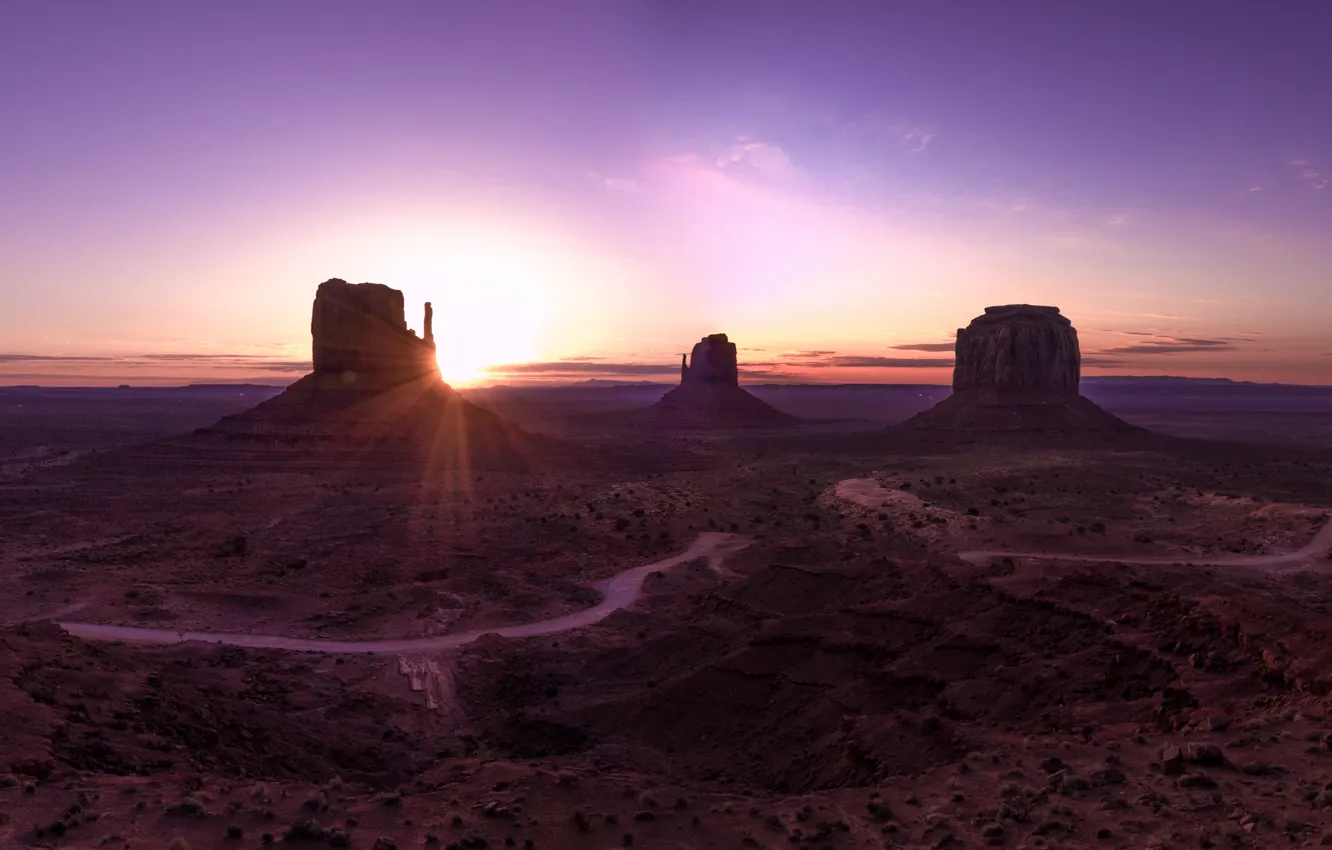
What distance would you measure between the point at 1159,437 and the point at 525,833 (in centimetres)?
10739

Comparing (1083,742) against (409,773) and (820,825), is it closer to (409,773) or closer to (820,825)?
(820,825)

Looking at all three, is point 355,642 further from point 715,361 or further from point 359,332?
point 715,361

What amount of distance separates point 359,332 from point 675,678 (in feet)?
226

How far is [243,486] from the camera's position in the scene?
59312 mm

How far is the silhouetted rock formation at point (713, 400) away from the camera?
5458 inches

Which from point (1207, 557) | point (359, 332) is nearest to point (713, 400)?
point (359, 332)

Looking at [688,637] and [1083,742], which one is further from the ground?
[1083,742]

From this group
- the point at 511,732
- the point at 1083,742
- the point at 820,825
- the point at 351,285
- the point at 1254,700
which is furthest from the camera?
the point at 351,285

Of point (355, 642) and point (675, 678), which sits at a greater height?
point (675, 678)

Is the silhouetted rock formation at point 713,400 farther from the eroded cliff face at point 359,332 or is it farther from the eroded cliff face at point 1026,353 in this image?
the eroded cliff face at point 359,332

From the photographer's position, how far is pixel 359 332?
7962cm

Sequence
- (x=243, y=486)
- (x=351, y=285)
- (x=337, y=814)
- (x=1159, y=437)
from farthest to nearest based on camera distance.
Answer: (x=1159, y=437)
(x=351, y=285)
(x=243, y=486)
(x=337, y=814)

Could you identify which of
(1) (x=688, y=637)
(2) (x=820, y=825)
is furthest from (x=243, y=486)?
(2) (x=820, y=825)

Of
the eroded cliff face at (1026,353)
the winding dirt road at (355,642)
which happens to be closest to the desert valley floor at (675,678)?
the winding dirt road at (355,642)
